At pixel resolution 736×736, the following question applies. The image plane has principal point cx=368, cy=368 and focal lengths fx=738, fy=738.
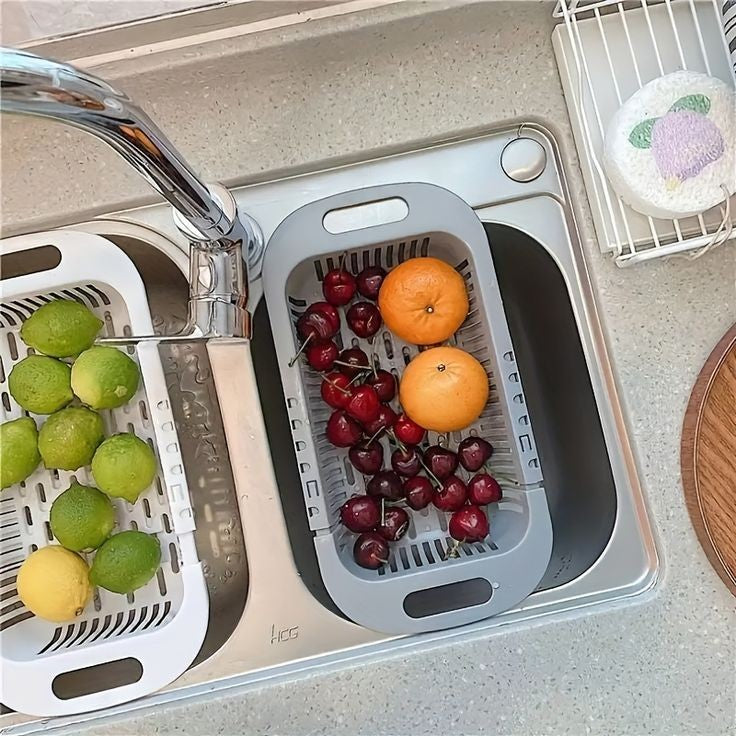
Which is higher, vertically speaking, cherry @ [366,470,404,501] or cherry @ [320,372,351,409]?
cherry @ [320,372,351,409]

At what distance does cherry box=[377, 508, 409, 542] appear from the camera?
0.72 m

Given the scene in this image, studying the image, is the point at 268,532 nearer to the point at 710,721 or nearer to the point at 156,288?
the point at 156,288

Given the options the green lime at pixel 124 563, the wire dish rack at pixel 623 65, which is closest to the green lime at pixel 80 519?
the green lime at pixel 124 563

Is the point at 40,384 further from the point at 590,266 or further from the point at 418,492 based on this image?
the point at 590,266

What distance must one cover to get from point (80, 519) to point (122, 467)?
2.5 inches

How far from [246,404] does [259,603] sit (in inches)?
7.4

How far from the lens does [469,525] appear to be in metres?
0.71

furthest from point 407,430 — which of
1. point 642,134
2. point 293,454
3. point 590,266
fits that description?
point 642,134

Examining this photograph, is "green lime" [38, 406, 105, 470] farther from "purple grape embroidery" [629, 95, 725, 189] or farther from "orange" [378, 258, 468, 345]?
"purple grape embroidery" [629, 95, 725, 189]

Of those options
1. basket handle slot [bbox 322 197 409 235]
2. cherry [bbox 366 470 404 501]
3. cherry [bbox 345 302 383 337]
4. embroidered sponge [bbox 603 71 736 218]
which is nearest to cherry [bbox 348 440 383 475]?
cherry [bbox 366 470 404 501]

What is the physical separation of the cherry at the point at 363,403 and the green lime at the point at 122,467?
0.20 meters

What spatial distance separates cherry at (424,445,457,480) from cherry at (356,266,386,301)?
0.17 meters

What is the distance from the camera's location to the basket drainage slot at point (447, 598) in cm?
72

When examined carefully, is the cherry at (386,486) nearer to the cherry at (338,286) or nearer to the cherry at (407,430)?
the cherry at (407,430)
